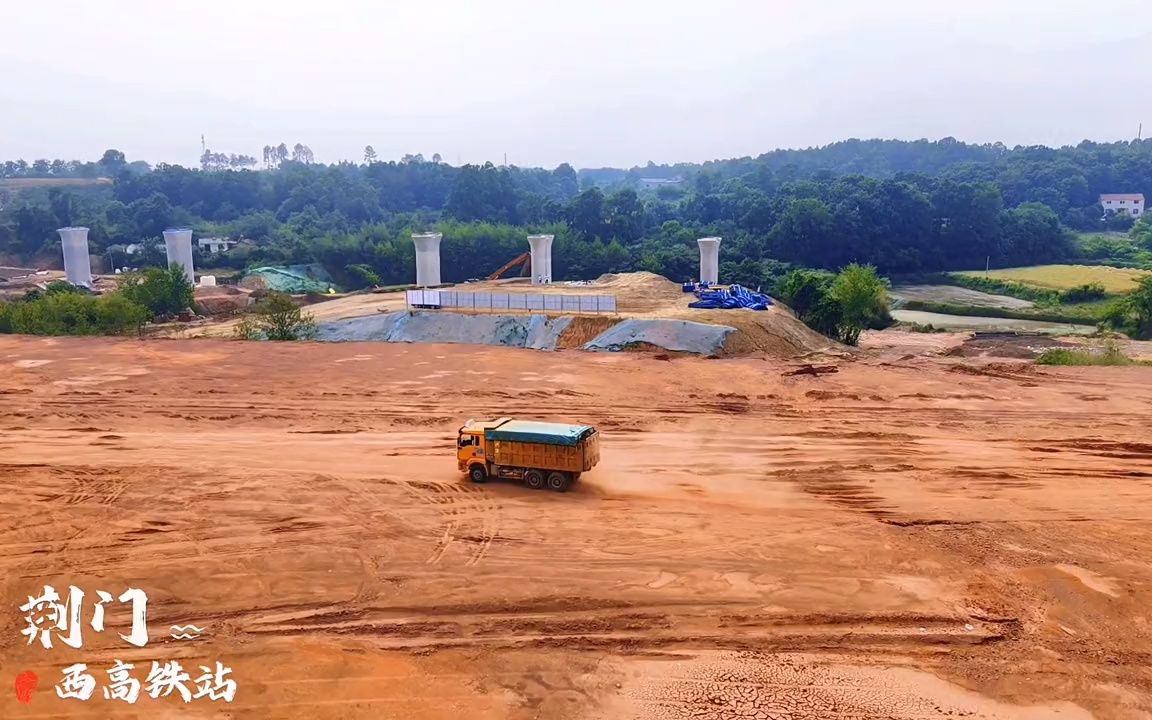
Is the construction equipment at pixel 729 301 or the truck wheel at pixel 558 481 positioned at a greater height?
the construction equipment at pixel 729 301

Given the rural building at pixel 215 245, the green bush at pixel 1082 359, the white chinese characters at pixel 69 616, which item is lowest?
A: the white chinese characters at pixel 69 616

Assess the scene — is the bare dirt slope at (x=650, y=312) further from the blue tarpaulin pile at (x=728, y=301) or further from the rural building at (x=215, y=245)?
the rural building at (x=215, y=245)

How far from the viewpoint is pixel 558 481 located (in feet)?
51.3

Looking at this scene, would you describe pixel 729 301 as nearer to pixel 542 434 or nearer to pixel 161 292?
pixel 542 434

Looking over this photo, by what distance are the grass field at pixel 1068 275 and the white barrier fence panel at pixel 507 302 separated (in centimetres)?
3702

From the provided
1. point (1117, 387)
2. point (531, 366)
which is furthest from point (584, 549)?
point (1117, 387)

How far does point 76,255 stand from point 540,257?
2814 centimetres

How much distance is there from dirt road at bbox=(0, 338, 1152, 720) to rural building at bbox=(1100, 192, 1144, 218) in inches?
3771

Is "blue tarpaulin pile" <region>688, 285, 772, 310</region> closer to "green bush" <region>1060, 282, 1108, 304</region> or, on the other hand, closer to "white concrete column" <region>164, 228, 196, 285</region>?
"green bush" <region>1060, 282, 1108, 304</region>

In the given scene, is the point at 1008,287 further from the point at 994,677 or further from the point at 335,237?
the point at 994,677

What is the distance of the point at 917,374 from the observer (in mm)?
24734

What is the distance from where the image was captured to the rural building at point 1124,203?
102 m

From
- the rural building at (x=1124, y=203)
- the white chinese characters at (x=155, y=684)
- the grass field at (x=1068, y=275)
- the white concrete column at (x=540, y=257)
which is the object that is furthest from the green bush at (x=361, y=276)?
the rural building at (x=1124, y=203)

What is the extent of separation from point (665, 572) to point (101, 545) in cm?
901
